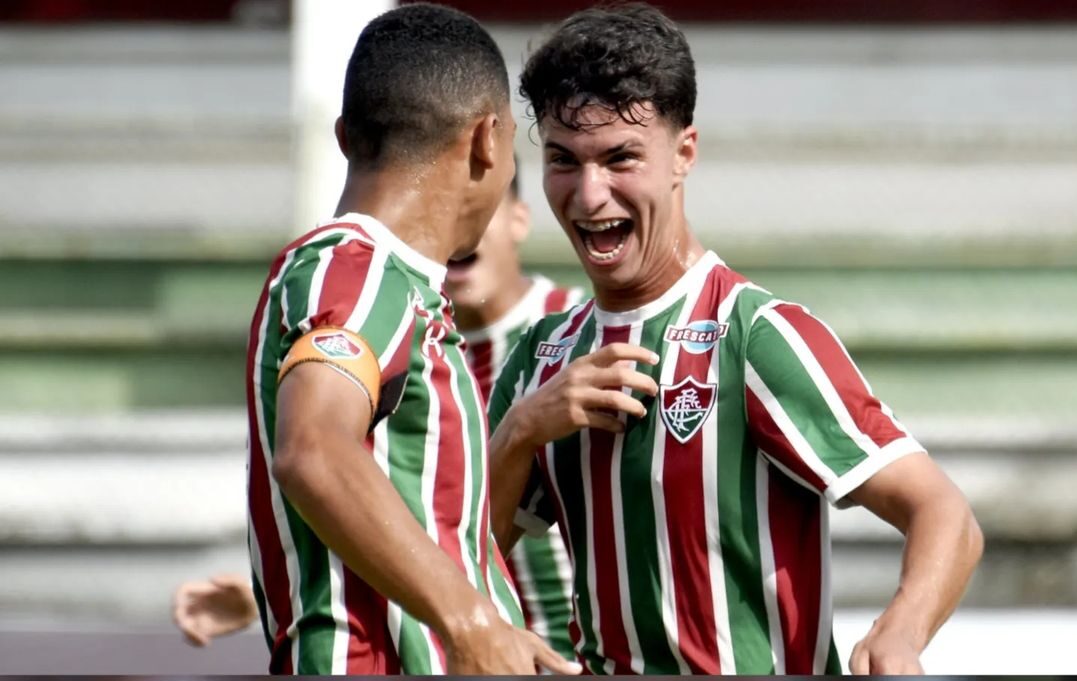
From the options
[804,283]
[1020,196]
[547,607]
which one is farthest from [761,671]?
[1020,196]

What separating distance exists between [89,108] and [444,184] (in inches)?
225

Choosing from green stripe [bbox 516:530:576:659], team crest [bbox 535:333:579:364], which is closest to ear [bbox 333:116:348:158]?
team crest [bbox 535:333:579:364]

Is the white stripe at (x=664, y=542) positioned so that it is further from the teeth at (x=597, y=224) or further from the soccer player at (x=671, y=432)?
the teeth at (x=597, y=224)

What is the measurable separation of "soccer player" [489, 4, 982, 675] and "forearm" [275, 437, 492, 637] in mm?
535

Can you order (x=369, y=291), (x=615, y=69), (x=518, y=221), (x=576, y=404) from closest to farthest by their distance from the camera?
(x=369, y=291) < (x=576, y=404) < (x=615, y=69) < (x=518, y=221)

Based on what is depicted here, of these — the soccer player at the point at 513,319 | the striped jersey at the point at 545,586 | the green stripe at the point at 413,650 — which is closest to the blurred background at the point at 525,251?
the soccer player at the point at 513,319

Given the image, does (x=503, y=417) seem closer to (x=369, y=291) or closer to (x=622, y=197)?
(x=622, y=197)

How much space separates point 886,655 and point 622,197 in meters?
0.86

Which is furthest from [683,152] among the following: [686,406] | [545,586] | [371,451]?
[545,586]

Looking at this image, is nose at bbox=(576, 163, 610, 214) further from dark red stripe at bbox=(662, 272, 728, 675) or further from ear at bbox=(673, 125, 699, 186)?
dark red stripe at bbox=(662, 272, 728, 675)

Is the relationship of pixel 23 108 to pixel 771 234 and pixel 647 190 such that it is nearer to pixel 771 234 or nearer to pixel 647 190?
pixel 771 234

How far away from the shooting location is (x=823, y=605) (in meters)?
2.50

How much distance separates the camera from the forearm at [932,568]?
84.7 inches

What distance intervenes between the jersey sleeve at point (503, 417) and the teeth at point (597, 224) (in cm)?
29
